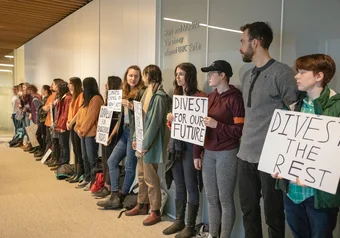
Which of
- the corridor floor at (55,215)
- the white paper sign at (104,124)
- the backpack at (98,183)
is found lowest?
the corridor floor at (55,215)

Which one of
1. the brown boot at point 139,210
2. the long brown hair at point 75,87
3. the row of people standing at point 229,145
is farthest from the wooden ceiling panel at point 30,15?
the brown boot at point 139,210

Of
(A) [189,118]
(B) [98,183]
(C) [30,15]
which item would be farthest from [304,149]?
(C) [30,15]

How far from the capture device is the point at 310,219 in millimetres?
1885

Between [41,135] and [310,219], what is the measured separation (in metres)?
6.86

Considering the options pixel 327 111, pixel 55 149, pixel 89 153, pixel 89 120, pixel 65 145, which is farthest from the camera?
pixel 55 149

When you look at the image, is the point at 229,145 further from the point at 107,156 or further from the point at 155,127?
the point at 107,156

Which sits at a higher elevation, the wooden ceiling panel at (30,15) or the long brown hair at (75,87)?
the wooden ceiling panel at (30,15)

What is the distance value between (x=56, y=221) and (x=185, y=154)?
164 cm

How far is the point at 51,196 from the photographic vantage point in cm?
446

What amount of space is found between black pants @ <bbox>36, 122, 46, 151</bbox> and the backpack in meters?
3.43

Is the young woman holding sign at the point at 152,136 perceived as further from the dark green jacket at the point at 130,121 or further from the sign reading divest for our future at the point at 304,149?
the sign reading divest for our future at the point at 304,149

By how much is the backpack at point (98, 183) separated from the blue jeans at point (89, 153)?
288 mm

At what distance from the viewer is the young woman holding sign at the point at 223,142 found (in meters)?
2.55

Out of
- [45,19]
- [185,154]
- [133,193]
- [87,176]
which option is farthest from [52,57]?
[185,154]
